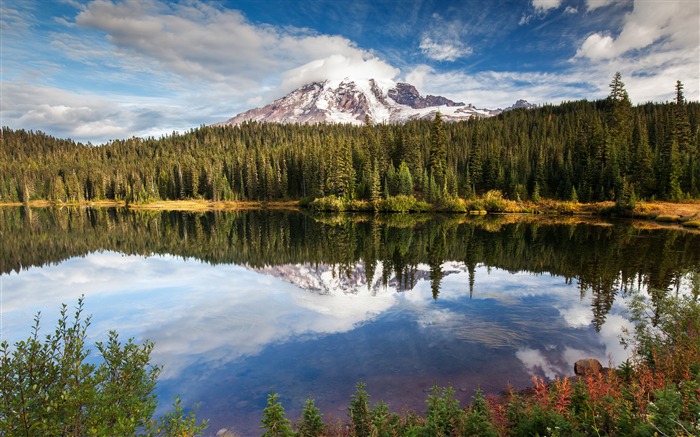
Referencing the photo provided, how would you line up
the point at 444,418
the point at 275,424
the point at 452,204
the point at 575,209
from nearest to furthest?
the point at 275,424
the point at 444,418
the point at 575,209
the point at 452,204

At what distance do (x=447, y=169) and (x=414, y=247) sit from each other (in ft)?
186

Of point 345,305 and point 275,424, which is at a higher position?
point 275,424

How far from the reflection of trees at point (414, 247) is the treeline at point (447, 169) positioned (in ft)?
95.3

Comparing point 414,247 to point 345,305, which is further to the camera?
point 414,247

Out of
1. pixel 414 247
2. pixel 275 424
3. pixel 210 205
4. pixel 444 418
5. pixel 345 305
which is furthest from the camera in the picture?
pixel 210 205

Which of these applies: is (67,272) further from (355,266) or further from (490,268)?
(490,268)

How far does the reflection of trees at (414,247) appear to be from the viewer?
104 feet

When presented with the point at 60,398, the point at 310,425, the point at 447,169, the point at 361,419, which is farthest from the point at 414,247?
the point at 447,169

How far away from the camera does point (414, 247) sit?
147ft

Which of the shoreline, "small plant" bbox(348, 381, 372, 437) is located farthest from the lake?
the shoreline

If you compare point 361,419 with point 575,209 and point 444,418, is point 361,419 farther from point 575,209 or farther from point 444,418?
point 575,209

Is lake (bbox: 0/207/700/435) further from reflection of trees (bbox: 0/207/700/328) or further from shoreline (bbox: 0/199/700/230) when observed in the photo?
shoreline (bbox: 0/199/700/230)

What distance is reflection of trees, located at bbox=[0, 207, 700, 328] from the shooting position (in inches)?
1247

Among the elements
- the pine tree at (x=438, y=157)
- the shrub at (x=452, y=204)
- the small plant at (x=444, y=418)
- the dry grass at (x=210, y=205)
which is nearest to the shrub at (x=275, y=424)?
the small plant at (x=444, y=418)
